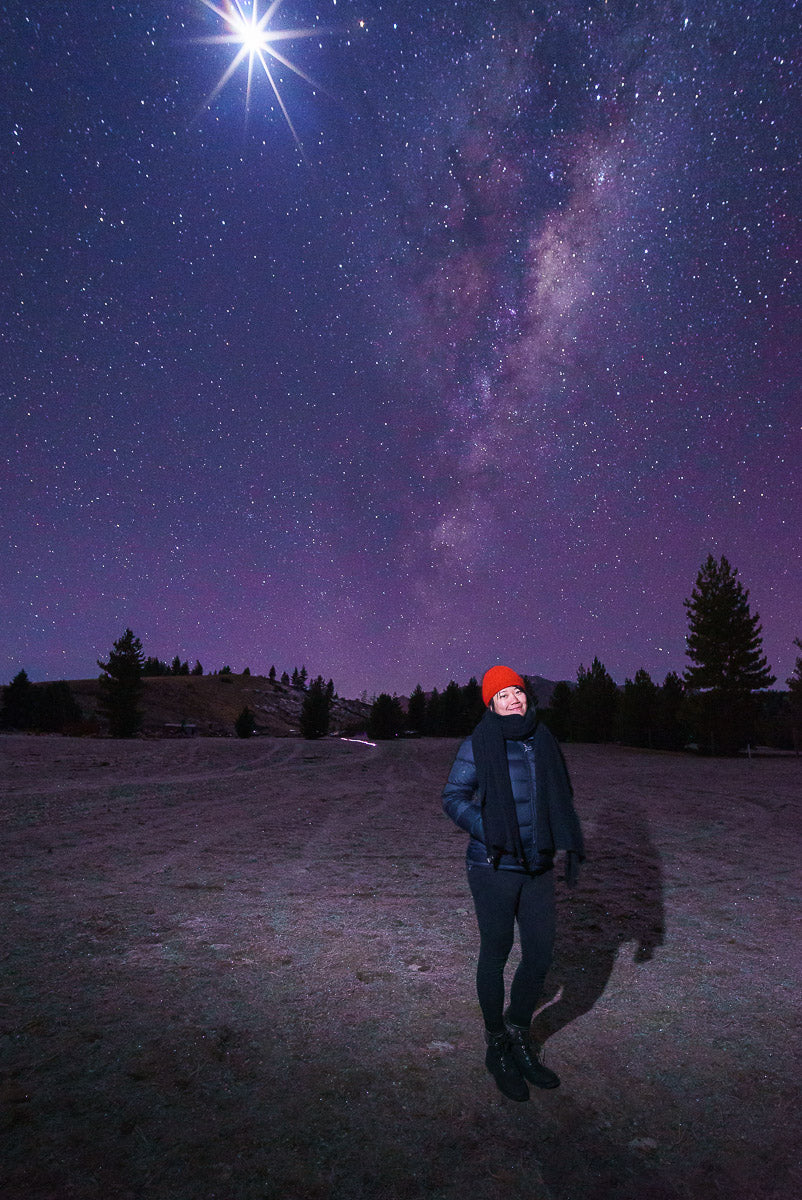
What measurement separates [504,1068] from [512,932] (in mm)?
745

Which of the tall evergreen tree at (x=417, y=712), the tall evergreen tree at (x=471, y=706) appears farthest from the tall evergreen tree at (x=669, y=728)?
the tall evergreen tree at (x=417, y=712)

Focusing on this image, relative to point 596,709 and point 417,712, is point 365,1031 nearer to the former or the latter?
point 596,709

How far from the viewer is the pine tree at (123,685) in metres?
51.4

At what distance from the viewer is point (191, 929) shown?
5555 millimetres

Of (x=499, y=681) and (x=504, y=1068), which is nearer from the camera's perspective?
(x=504, y=1068)

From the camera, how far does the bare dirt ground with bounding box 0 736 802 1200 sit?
8.68ft

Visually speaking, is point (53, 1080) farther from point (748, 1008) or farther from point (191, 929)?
point (748, 1008)

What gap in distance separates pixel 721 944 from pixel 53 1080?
523cm

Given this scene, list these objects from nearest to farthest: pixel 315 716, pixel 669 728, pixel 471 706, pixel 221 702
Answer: pixel 669 728 < pixel 315 716 < pixel 471 706 < pixel 221 702

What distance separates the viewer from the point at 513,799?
128 inches

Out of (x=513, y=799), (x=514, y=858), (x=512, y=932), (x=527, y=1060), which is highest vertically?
(x=513, y=799)

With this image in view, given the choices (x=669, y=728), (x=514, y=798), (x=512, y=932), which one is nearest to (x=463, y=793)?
(x=514, y=798)

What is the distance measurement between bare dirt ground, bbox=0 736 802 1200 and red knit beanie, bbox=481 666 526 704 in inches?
83.2

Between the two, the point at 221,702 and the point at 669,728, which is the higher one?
the point at 221,702
